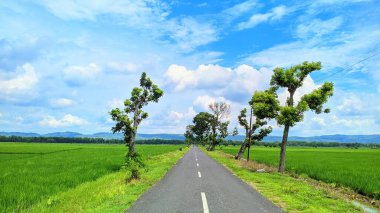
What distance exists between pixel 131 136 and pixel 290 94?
12.9 meters

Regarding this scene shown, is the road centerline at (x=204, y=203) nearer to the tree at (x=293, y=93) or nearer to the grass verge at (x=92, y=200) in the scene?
the grass verge at (x=92, y=200)

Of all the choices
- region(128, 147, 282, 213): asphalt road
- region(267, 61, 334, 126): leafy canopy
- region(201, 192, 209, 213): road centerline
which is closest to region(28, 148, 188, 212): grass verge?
region(128, 147, 282, 213): asphalt road

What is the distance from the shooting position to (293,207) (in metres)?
11.3

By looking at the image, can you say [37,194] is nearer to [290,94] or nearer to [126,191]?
[126,191]

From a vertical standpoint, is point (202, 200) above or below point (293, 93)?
below

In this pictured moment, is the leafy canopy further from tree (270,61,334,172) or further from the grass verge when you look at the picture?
the grass verge

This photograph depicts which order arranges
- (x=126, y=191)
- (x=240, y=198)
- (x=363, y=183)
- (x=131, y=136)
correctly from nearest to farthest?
(x=240, y=198) → (x=126, y=191) → (x=363, y=183) → (x=131, y=136)

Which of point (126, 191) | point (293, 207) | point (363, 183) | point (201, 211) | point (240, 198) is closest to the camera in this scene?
point (201, 211)

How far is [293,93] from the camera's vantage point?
25266 mm

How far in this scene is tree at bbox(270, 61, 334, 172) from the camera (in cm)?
2333

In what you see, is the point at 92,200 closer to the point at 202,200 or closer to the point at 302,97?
the point at 202,200

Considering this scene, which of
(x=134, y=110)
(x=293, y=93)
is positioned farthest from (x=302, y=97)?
(x=134, y=110)

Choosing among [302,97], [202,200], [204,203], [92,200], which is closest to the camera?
[204,203]

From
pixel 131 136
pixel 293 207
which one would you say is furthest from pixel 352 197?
pixel 131 136
